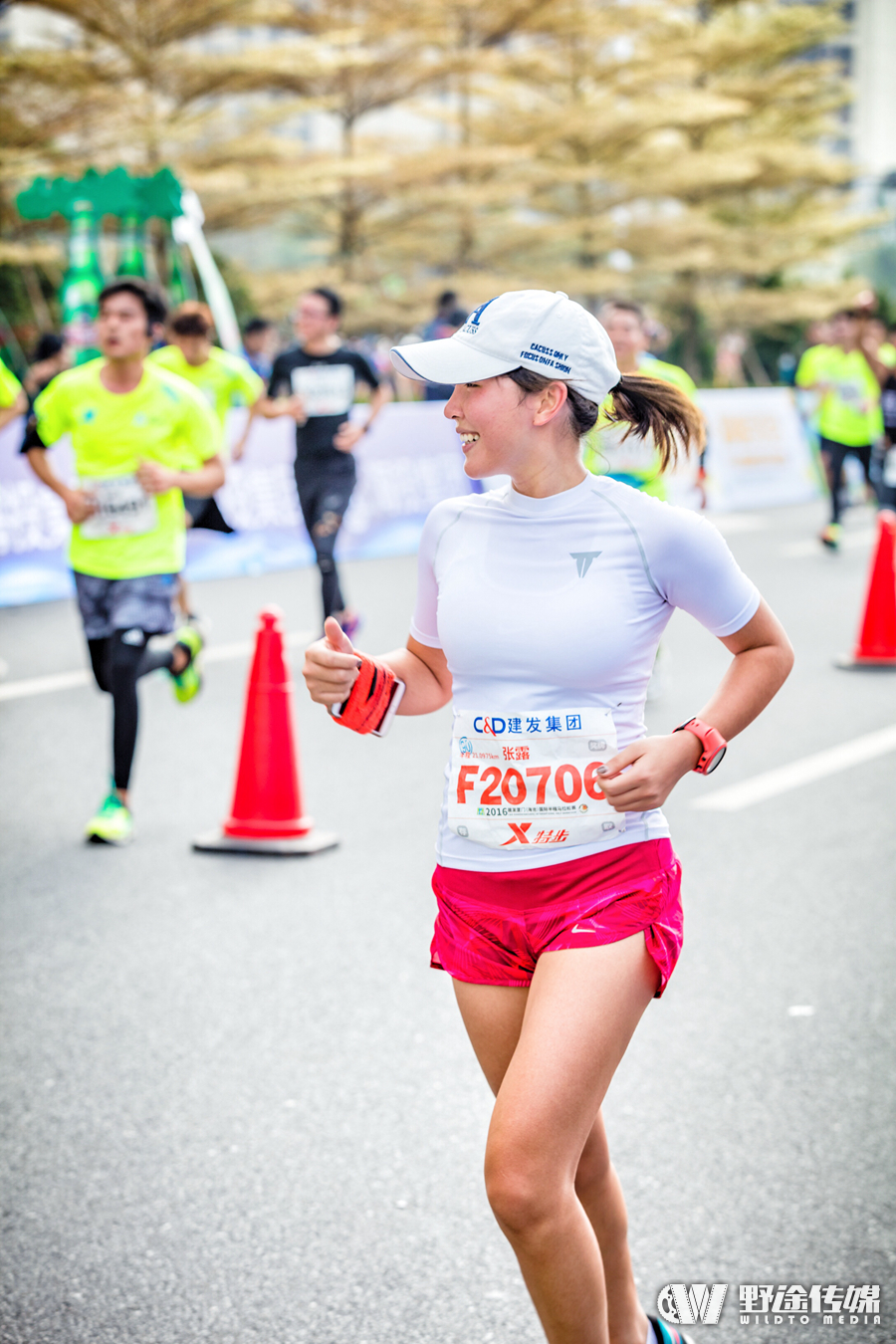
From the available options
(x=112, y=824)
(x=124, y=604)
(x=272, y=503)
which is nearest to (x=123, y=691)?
(x=124, y=604)

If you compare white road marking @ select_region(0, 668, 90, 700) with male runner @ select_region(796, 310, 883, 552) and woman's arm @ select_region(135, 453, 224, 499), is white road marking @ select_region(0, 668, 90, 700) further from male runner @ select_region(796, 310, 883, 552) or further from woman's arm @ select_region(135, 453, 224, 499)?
male runner @ select_region(796, 310, 883, 552)

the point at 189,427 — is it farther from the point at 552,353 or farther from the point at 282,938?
the point at 552,353

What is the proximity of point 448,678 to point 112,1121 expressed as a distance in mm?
1611

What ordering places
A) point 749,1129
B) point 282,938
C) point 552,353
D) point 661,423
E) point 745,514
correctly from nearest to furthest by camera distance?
1. point 552,353
2. point 661,423
3. point 749,1129
4. point 282,938
5. point 745,514

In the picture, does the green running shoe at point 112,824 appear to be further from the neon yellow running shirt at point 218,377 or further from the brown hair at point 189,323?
the brown hair at point 189,323

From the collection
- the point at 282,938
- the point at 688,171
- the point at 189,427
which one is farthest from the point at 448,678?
the point at 688,171

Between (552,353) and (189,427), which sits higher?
(552,353)

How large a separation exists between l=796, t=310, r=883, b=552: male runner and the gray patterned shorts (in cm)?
995

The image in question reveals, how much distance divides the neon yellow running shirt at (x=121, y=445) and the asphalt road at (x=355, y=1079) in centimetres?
111

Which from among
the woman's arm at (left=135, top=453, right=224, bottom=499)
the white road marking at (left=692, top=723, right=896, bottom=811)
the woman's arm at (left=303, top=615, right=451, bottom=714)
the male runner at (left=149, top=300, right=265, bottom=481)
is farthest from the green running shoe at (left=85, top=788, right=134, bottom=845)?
the male runner at (left=149, top=300, right=265, bottom=481)

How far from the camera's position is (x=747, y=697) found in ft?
8.49

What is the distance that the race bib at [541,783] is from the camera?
2506 mm

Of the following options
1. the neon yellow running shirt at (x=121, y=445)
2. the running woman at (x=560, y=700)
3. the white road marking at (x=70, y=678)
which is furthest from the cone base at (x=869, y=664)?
the running woman at (x=560, y=700)

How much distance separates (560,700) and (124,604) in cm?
399
